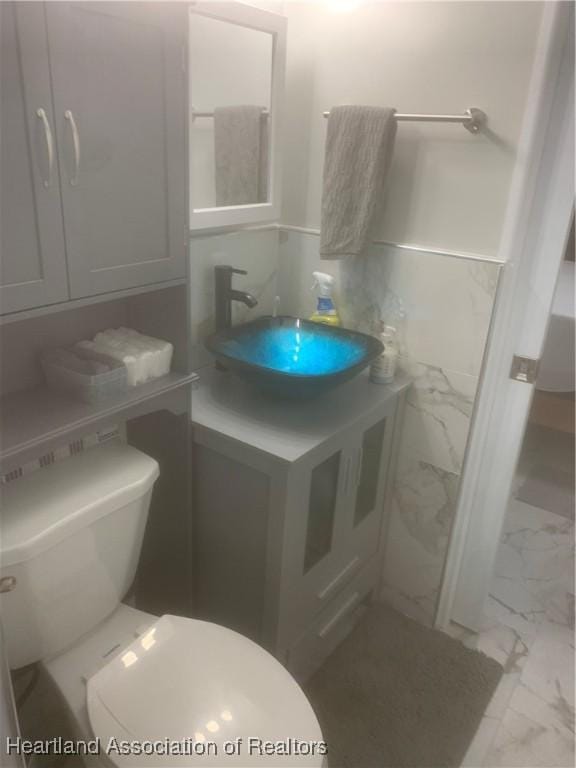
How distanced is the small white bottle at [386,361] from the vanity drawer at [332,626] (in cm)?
61

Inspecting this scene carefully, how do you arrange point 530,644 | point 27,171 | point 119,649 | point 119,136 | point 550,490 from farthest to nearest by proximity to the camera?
point 550,490
point 530,644
point 119,649
point 119,136
point 27,171

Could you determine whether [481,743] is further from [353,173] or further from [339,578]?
[353,173]

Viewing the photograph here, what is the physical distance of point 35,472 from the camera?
48.1 inches

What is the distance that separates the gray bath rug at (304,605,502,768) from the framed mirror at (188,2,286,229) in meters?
1.30

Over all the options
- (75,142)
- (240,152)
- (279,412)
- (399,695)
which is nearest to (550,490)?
(399,695)

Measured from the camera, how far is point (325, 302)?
5.57ft

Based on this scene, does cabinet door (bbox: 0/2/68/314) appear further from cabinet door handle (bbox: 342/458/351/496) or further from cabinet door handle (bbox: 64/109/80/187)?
cabinet door handle (bbox: 342/458/351/496)

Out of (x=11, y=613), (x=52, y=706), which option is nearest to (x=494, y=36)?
(x=11, y=613)

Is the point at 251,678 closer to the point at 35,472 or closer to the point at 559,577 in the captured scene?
the point at 35,472

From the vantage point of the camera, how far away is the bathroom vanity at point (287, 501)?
52.0 inches

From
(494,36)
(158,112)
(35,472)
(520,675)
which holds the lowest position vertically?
(520,675)

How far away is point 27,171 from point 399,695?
5.11 ft

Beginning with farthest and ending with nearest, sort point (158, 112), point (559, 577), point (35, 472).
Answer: point (559, 577) < point (35, 472) < point (158, 112)

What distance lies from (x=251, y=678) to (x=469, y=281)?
1.06 metres
